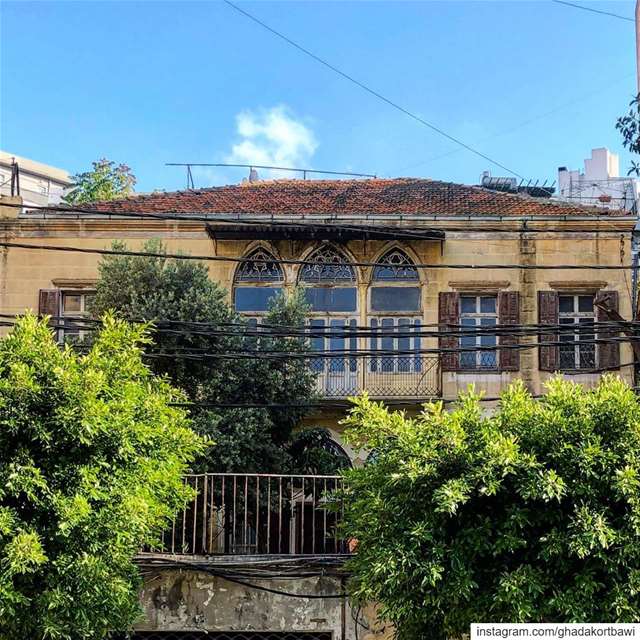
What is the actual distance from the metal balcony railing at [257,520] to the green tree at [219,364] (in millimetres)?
2463

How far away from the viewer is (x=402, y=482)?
28.6 ft

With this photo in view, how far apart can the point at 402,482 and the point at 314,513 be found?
8.48ft

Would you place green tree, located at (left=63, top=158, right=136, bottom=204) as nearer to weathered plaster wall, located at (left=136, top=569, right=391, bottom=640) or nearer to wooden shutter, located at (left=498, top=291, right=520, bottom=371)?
wooden shutter, located at (left=498, top=291, right=520, bottom=371)

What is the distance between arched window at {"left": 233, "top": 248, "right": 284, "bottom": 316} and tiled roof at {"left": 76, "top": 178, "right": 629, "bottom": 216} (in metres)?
1.22

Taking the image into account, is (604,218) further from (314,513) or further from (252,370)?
(314,513)

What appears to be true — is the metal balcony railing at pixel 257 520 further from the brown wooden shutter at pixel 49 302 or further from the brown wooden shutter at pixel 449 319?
the brown wooden shutter at pixel 49 302

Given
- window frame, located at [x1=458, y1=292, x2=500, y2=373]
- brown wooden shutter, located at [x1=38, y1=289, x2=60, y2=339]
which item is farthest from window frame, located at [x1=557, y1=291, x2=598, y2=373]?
brown wooden shutter, located at [x1=38, y1=289, x2=60, y2=339]

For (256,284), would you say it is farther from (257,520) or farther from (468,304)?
(257,520)

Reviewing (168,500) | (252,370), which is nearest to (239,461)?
(252,370)

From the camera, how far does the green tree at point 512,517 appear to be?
321 inches

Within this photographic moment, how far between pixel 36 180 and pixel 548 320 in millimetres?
30074

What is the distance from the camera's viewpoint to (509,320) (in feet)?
66.5

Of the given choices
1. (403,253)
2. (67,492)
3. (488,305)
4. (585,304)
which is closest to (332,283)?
(403,253)

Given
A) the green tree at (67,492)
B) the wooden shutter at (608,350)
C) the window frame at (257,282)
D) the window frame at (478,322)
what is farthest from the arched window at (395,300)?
the green tree at (67,492)
